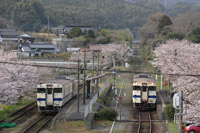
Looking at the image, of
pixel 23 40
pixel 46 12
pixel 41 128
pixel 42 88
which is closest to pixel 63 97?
pixel 42 88

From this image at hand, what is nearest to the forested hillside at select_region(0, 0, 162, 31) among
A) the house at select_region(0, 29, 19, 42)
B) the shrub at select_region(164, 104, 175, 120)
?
the house at select_region(0, 29, 19, 42)

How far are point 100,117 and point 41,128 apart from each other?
4.29 meters

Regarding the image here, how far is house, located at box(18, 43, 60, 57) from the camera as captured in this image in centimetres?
5319

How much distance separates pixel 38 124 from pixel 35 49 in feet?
123

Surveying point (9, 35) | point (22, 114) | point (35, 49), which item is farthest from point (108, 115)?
point (9, 35)

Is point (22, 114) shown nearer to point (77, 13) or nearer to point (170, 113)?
point (170, 113)

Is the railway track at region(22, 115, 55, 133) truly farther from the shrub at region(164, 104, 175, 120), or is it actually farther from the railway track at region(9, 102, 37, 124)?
the shrub at region(164, 104, 175, 120)

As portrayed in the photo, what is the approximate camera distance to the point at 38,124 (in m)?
18.1

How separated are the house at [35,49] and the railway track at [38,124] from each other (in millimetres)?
32815

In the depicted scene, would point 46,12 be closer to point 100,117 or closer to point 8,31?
point 8,31

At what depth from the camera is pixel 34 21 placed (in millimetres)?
89375

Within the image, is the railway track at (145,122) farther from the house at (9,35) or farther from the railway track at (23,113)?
the house at (9,35)

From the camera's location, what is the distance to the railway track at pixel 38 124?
1642cm

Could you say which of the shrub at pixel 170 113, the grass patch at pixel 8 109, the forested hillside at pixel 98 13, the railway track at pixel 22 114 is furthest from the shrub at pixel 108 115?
the forested hillside at pixel 98 13
